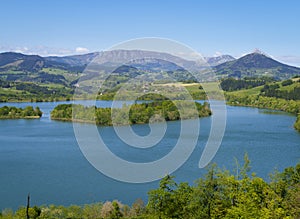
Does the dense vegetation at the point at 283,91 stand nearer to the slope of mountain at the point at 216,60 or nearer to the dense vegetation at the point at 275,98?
the dense vegetation at the point at 275,98

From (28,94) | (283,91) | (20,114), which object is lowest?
(20,114)

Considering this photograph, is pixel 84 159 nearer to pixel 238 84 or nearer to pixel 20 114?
pixel 20 114

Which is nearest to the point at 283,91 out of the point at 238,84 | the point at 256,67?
the point at 238,84

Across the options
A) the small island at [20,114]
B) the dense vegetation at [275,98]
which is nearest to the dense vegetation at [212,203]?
the small island at [20,114]

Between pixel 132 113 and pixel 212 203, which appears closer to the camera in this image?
pixel 212 203

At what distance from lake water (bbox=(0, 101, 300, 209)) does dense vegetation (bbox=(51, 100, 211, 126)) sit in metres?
1.48

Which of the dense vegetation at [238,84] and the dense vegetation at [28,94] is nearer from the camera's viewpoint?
the dense vegetation at [28,94]

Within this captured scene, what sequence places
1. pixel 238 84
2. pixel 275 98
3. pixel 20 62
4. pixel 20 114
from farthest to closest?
pixel 20 62
pixel 238 84
pixel 275 98
pixel 20 114

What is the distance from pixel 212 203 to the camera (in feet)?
26.6

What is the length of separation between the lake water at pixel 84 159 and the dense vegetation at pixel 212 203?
2.16 metres

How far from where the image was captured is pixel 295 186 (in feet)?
33.7

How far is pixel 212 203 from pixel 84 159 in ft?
35.8

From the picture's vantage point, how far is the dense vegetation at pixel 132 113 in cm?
2884

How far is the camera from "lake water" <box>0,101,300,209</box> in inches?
509
